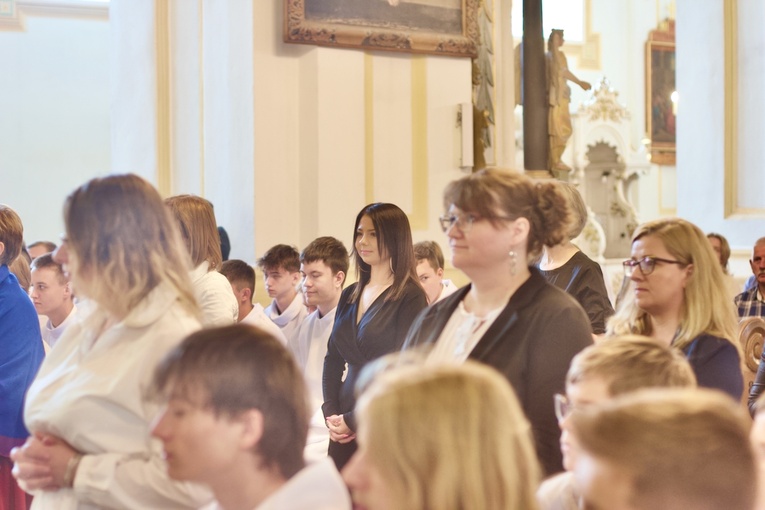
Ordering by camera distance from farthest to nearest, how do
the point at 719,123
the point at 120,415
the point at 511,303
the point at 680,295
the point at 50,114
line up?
the point at 50,114, the point at 719,123, the point at 680,295, the point at 511,303, the point at 120,415

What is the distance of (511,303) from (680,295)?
663 millimetres

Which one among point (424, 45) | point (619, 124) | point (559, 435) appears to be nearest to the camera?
point (559, 435)

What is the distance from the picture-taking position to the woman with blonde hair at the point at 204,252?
14.6ft

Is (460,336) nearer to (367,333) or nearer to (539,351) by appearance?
(539,351)

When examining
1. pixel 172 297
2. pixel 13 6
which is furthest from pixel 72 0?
pixel 172 297

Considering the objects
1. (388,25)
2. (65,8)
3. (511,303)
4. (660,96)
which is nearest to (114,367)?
(511,303)

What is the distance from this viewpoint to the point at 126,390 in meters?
2.65

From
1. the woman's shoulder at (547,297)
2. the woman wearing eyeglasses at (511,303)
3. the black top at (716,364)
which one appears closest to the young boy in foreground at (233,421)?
the woman wearing eyeglasses at (511,303)

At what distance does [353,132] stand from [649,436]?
672 centimetres

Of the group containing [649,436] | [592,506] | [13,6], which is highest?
[13,6]

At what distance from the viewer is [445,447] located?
1653mm

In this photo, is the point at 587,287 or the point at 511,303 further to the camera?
the point at 587,287

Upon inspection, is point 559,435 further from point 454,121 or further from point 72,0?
point 72,0

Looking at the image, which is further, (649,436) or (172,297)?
(172,297)
